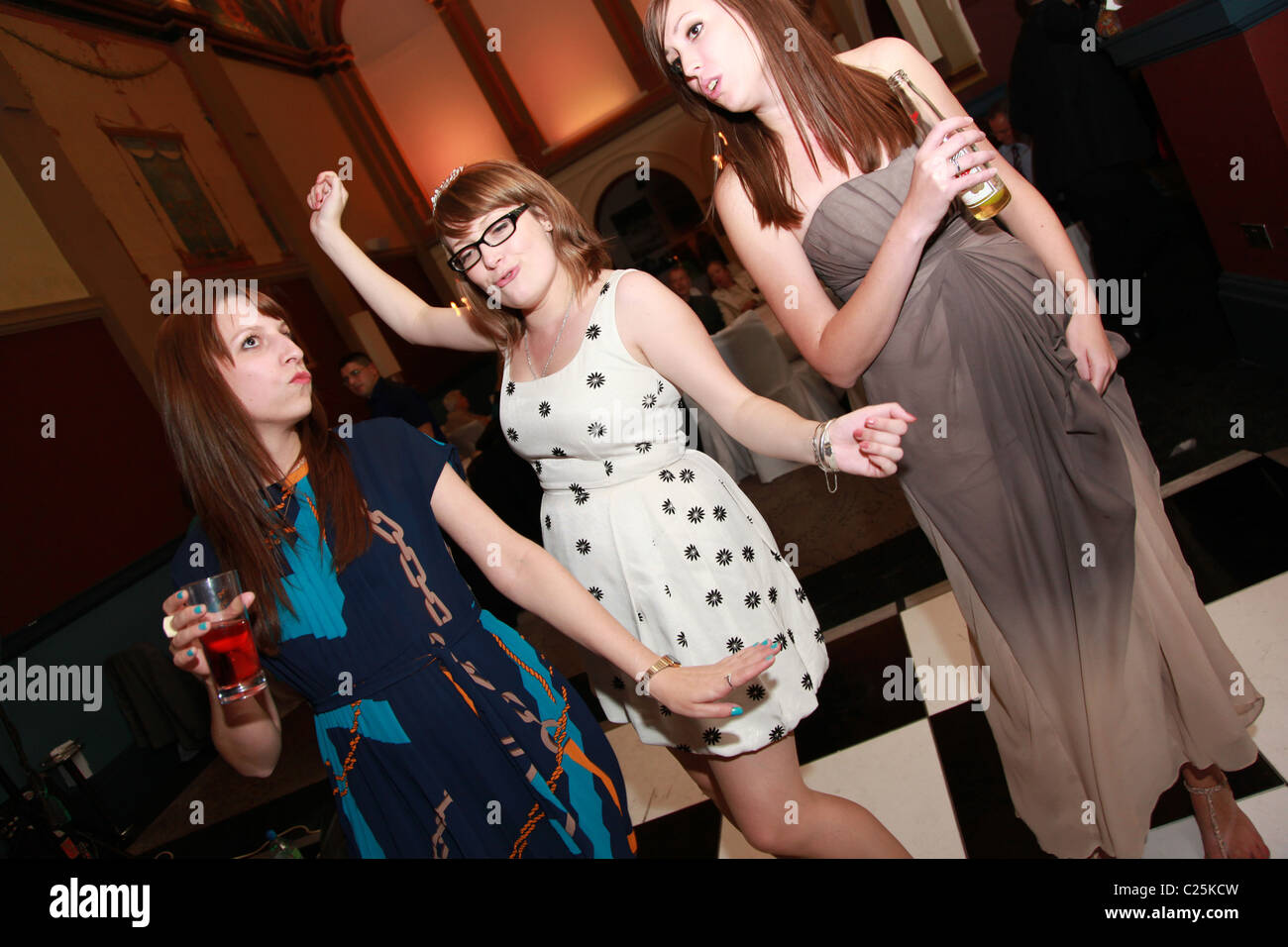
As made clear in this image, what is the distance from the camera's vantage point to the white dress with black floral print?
1.50 metres

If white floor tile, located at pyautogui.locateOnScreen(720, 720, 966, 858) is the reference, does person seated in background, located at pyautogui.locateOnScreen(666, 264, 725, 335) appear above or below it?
above

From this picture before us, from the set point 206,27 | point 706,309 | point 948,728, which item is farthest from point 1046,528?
point 206,27

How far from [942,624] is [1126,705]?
120cm

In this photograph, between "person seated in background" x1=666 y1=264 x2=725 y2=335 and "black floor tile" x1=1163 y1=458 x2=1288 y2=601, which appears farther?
"person seated in background" x1=666 y1=264 x2=725 y2=335

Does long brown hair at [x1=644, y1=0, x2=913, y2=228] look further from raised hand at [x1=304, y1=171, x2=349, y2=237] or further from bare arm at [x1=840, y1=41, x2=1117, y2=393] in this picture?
raised hand at [x1=304, y1=171, x2=349, y2=237]

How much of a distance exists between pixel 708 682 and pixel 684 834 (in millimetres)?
1364

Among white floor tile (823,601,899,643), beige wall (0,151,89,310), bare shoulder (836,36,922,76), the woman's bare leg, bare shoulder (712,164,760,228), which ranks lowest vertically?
white floor tile (823,601,899,643)

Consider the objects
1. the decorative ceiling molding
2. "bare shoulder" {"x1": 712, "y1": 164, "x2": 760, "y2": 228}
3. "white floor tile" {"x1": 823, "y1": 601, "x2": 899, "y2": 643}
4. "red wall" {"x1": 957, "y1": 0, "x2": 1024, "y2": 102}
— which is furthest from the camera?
"red wall" {"x1": 957, "y1": 0, "x2": 1024, "y2": 102}

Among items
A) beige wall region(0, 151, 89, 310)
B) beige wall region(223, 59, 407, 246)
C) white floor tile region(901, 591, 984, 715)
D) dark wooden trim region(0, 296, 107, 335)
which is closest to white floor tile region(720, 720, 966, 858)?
white floor tile region(901, 591, 984, 715)

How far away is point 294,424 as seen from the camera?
1398 mm

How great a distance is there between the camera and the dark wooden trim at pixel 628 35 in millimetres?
10836
